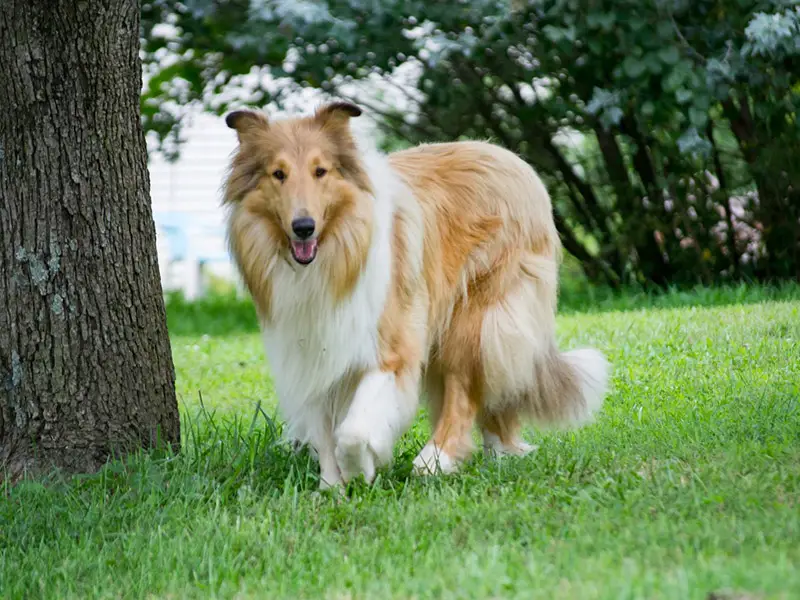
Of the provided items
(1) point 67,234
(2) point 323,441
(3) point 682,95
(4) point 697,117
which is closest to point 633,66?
(3) point 682,95

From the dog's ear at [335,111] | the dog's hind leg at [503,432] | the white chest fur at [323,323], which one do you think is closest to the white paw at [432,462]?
the dog's hind leg at [503,432]

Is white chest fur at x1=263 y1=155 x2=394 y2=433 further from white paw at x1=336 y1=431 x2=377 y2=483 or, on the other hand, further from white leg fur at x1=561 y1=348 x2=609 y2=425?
white leg fur at x1=561 y1=348 x2=609 y2=425

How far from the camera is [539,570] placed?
127 inches

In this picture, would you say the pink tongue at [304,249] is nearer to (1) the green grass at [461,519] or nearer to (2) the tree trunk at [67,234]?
(2) the tree trunk at [67,234]

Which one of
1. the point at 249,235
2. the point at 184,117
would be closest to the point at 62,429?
the point at 249,235

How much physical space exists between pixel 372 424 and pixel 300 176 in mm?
1044

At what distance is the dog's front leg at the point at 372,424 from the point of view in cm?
443

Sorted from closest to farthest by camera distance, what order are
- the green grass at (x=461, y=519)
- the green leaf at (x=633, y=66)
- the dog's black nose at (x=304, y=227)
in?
1. the green grass at (x=461, y=519)
2. the dog's black nose at (x=304, y=227)
3. the green leaf at (x=633, y=66)

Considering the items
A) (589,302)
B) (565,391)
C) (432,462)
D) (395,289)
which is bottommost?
(589,302)

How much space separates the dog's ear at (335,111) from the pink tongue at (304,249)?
0.59 meters

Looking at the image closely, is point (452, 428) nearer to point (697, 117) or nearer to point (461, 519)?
point (461, 519)

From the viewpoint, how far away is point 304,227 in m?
4.33

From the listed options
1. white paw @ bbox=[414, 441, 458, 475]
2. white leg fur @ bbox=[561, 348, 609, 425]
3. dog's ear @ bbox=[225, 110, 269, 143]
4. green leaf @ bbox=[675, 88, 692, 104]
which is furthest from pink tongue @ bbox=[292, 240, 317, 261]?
green leaf @ bbox=[675, 88, 692, 104]

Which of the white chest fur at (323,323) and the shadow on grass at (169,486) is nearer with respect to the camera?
the shadow on grass at (169,486)
